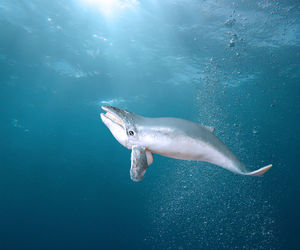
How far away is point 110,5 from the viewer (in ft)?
35.6

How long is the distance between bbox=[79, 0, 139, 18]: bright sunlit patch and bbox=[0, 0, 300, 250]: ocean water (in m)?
0.07

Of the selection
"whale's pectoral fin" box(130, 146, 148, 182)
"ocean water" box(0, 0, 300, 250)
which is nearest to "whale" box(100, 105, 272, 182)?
"whale's pectoral fin" box(130, 146, 148, 182)

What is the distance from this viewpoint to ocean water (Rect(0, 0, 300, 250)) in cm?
1205

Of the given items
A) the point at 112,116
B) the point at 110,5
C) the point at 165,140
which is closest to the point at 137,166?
the point at 165,140

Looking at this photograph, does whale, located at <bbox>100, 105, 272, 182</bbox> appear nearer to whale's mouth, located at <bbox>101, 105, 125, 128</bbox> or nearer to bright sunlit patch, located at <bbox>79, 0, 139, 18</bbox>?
whale's mouth, located at <bbox>101, 105, 125, 128</bbox>

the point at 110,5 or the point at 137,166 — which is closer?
the point at 137,166

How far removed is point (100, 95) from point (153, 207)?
2679 cm

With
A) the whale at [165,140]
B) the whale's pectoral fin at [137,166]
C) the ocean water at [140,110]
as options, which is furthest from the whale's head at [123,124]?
the ocean water at [140,110]

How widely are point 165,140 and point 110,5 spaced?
1184 cm

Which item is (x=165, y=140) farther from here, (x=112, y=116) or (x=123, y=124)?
(x=112, y=116)

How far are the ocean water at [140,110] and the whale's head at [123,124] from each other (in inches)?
435

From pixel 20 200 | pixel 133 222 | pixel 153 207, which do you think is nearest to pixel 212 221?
pixel 133 222

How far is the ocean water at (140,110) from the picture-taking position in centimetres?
1205

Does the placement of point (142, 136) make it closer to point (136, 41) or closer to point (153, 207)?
point (136, 41)
